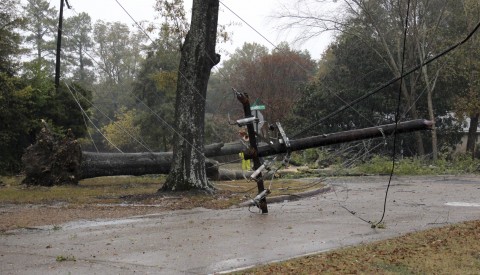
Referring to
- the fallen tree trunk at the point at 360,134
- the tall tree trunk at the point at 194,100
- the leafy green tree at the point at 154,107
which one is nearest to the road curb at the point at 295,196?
the tall tree trunk at the point at 194,100

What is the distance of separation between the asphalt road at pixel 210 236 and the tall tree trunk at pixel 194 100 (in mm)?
2625

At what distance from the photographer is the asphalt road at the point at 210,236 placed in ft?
23.9

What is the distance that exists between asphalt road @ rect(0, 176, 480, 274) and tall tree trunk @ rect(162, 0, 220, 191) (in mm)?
2625

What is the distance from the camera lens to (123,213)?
13.0 metres

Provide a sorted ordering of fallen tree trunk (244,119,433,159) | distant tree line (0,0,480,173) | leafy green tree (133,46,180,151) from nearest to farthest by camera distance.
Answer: fallen tree trunk (244,119,433,159)
distant tree line (0,0,480,173)
leafy green tree (133,46,180,151)

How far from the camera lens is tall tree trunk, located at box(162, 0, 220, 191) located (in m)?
15.7

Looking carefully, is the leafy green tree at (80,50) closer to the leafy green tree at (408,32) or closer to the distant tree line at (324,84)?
the distant tree line at (324,84)

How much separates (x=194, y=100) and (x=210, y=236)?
22.6 feet

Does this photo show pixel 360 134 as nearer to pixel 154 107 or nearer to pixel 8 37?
pixel 8 37

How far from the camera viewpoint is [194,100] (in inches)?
623

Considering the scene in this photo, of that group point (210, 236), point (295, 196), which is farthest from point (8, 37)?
point (210, 236)


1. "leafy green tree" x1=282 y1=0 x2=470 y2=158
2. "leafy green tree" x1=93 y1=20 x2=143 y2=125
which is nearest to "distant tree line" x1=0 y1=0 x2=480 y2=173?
"leafy green tree" x1=282 y1=0 x2=470 y2=158

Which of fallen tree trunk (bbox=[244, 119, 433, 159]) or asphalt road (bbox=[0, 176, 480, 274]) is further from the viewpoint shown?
fallen tree trunk (bbox=[244, 119, 433, 159])

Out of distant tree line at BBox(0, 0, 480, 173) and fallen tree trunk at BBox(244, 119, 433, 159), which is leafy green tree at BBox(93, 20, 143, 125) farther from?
fallen tree trunk at BBox(244, 119, 433, 159)
